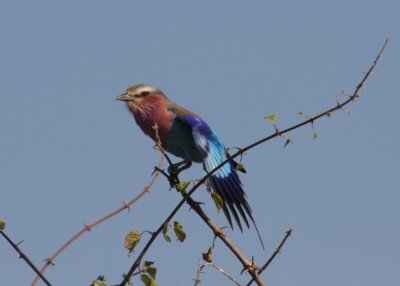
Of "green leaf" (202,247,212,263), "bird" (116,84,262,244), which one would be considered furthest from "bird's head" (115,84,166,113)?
"green leaf" (202,247,212,263)

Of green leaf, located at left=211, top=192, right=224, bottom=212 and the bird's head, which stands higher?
the bird's head

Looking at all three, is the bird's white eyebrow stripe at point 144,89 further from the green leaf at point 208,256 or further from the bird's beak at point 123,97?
the green leaf at point 208,256

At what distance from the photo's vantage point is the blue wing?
20.8 ft

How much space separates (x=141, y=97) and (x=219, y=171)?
1913 mm

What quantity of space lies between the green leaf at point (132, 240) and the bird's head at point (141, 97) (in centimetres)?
432

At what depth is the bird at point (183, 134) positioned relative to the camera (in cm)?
665

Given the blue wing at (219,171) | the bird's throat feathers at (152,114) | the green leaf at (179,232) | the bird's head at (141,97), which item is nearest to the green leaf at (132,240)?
the green leaf at (179,232)

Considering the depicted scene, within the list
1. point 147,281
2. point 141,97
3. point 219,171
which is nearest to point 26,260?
point 147,281

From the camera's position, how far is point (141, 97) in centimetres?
832

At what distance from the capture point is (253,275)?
355cm

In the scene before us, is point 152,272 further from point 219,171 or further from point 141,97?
point 141,97

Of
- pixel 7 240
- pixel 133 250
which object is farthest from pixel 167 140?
pixel 7 240

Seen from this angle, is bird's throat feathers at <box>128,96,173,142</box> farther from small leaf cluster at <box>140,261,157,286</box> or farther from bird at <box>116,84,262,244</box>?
small leaf cluster at <box>140,261,157,286</box>

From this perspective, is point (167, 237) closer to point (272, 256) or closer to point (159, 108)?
point (272, 256)
